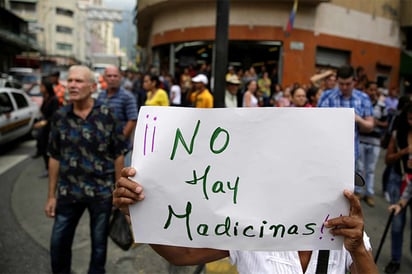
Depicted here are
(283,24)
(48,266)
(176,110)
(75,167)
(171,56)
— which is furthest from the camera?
(171,56)

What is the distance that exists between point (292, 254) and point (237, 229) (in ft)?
0.94

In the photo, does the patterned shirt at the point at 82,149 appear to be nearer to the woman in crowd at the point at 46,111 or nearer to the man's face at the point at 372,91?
the woman in crowd at the point at 46,111

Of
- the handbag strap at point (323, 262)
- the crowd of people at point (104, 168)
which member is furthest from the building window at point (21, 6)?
the handbag strap at point (323, 262)

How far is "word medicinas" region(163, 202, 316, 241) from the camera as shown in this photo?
4.85 feet

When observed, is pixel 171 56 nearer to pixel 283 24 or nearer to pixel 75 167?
pixel 283 24

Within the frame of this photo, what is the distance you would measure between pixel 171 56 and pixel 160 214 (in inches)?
764

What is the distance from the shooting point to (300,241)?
1.49 metres

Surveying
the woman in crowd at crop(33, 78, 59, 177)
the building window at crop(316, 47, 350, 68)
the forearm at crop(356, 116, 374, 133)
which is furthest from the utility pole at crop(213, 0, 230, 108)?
the building window at crop(316, 47, 350, 68)

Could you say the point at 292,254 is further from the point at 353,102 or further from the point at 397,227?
the point at 353,102

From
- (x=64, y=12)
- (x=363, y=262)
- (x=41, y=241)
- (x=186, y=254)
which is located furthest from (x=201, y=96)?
(x=64, y=12)

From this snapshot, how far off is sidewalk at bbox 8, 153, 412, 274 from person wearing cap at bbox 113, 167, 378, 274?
1046 millimetres

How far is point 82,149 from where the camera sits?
118 inches

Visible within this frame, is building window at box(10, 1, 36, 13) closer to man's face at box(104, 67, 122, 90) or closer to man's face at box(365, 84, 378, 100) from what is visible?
man's face at box(365, 84, 378, 100)

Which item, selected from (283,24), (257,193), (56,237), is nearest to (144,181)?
(257,193)
